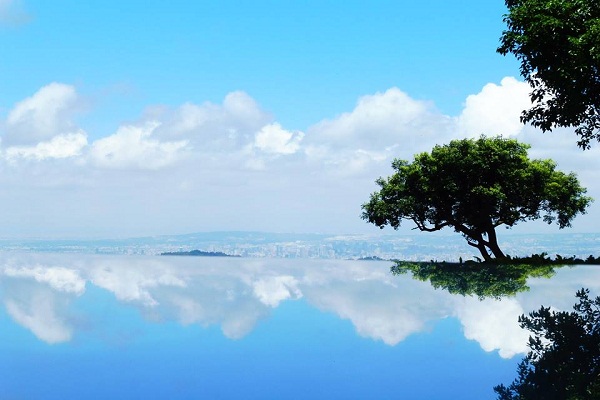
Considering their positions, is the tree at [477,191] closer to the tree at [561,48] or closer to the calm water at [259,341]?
the tree at [561,48]

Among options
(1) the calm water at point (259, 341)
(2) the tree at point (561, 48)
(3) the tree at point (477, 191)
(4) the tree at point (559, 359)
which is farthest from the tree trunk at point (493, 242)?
(4) the tree at point (559, 359)

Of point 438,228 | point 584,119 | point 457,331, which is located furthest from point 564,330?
point 438,228

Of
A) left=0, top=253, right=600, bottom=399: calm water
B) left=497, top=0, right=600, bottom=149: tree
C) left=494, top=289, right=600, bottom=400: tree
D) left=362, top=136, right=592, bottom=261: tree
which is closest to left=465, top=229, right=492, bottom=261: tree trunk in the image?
left=362, top=136, right=592, bottom=261: tree

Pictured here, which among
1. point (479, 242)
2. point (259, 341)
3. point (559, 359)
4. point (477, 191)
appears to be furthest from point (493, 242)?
point (259, 341)

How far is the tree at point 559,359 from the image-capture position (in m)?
6.67

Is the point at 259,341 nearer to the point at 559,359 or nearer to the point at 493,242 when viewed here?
the point at 559,359

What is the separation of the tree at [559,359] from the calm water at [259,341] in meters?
0.25

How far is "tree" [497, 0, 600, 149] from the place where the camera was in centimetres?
1928

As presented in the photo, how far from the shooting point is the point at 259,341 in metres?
9.33

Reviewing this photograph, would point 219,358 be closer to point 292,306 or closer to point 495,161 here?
point 292,306

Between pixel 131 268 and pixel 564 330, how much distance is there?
19024mm

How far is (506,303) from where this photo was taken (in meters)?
13.1

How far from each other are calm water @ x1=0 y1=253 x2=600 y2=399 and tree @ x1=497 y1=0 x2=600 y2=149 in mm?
8113

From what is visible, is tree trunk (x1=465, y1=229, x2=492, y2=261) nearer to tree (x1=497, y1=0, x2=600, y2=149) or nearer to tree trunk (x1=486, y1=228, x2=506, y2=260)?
tree trunk (x1=486, y1=228, x2=506, y2=260)
